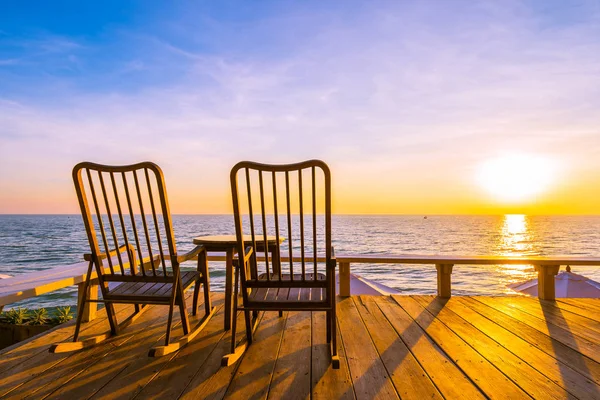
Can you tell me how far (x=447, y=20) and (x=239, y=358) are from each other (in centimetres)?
465

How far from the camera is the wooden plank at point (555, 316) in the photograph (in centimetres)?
219

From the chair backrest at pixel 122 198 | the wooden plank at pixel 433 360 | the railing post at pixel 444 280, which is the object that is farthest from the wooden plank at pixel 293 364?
the railing post at pixel 444 280

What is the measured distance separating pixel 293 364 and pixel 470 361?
0.97 m

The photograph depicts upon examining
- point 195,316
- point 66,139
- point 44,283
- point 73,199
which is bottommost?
point 195,316

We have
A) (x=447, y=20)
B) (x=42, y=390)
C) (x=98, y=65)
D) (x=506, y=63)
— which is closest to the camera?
(x=42, y=390)

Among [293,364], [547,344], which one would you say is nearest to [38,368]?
[293,364]

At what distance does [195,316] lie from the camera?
259cm

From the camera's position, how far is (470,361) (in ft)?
5.61

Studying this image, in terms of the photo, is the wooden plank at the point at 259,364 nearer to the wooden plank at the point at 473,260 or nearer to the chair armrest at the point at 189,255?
the chair armrest at the point at 189,255

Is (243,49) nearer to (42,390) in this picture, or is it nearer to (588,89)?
(42,390)

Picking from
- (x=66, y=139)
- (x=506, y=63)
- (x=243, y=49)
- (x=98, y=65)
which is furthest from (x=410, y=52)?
(x=66, y=139)

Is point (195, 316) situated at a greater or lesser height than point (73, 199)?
lesser

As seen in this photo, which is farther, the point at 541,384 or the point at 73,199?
the point at 73,199

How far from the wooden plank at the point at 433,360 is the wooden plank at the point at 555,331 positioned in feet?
2.77
